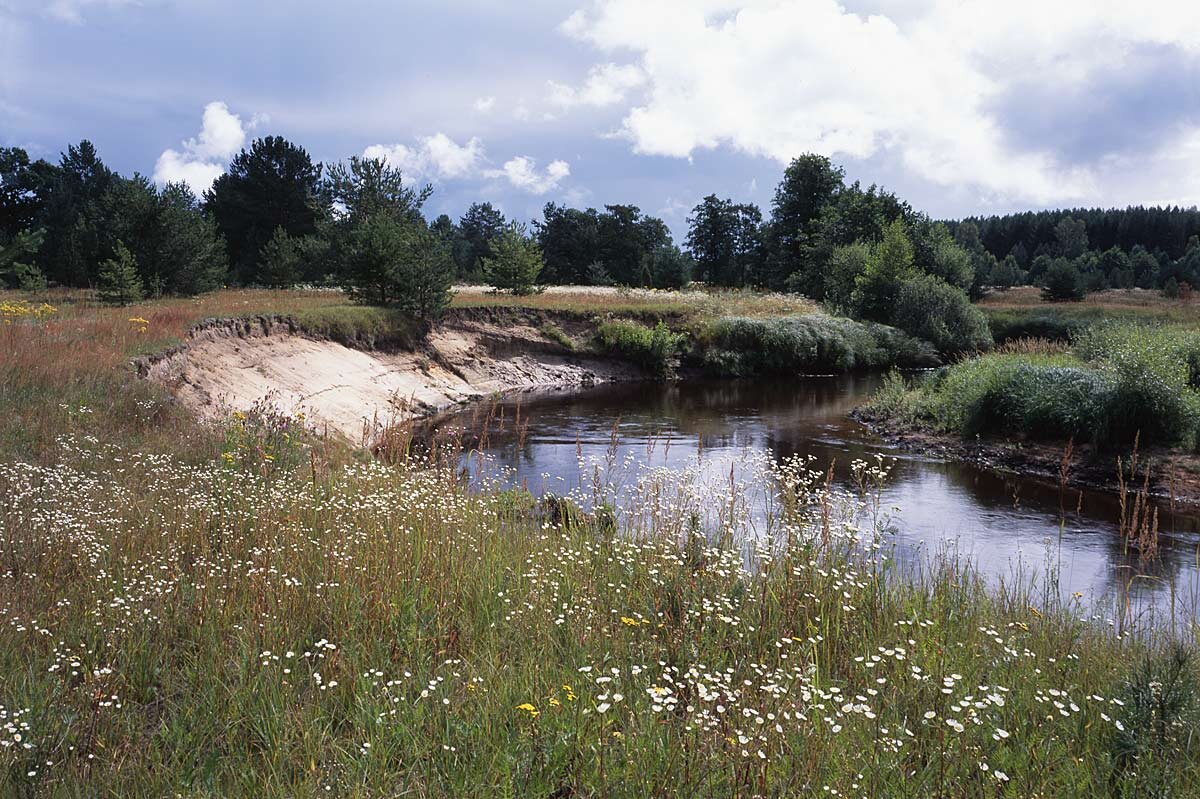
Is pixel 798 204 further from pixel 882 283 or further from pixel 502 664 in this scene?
pixel 502 664

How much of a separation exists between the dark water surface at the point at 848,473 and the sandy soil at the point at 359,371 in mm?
2219

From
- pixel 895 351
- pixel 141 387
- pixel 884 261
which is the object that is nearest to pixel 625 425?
pixel 141 387

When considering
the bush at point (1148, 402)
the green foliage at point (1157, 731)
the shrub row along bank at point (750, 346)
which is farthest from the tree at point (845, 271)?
the green foliage at point (1157, 731)

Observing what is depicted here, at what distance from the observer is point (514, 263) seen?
133 ft

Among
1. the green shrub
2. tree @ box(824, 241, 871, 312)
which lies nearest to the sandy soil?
tree @ box(824, 241, 871, 312)

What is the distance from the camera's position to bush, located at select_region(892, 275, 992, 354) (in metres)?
43.1

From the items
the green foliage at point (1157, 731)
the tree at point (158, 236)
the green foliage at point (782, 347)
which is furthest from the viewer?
the green foliage at point (782, 347)

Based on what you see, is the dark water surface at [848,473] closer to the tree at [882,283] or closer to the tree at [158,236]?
the tree at [158,236]

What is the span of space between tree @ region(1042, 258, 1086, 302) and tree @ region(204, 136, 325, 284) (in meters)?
68.6

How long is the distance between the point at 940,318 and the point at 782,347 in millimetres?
12351

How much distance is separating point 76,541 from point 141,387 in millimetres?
7146

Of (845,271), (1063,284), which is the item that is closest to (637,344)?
(845,271)

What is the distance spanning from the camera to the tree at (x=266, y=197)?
66062 mm

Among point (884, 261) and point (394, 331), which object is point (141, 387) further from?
point (884, 261)
